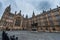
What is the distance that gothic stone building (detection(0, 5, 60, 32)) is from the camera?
27.8 m

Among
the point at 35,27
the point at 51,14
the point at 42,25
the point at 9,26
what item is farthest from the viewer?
the point at 9,26

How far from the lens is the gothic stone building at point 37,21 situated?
27766mm

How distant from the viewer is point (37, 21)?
36.6 metres

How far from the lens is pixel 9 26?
3816cm

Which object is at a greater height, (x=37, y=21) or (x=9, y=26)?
(x=37, y=21)

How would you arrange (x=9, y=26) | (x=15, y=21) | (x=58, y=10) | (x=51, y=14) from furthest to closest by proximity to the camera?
1. (x=15, y=21)
2. (x=9, y=26)
3. (x=51, y=14)
4. (x=58, y=10)

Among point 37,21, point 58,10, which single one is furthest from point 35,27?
point 58,10

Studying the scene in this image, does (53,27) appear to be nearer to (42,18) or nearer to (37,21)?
(42,18)

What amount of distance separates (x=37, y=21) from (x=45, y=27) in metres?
6.90

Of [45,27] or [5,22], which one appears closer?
[45,27]

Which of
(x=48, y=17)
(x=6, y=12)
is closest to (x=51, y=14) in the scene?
(x=48, y=17)

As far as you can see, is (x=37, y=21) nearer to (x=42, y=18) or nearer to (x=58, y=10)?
(x=42, y=18)

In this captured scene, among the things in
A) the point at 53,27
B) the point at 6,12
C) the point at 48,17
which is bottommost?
the point at 53,27

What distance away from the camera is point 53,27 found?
27.6m
